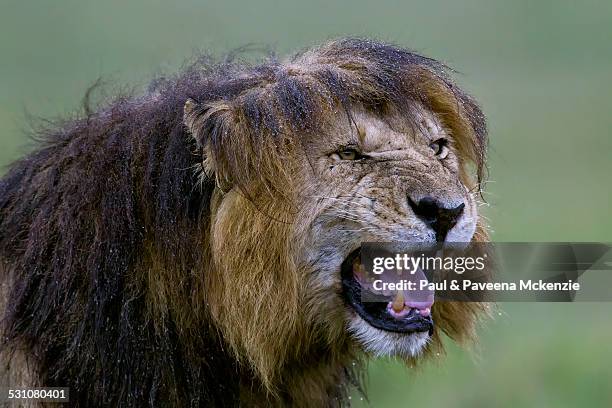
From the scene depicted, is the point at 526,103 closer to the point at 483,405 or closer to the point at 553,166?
the point at 553,166

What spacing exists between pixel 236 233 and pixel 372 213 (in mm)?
418

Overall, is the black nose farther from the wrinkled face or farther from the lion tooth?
the lion tooth

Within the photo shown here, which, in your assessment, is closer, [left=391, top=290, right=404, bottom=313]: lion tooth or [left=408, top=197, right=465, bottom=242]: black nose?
[left=408, top=197, right=465, bottom=242]: black nose

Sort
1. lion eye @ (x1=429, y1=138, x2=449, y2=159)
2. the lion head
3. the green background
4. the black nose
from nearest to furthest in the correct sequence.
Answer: the black nose
the lion head
lion eye @ (x1=429, y1=138, x2=449, y2=159)
the green background

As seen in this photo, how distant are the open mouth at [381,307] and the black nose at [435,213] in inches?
10.5

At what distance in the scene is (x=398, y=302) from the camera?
4.09 meters

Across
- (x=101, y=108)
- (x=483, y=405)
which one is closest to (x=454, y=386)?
(x=483, y=405)

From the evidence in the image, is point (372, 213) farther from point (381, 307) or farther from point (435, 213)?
point (381, 307)

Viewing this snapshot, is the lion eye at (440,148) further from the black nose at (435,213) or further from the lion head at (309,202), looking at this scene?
the black nose at (435,213)

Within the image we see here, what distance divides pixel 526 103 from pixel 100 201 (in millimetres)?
15121

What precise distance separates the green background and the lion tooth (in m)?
6.32

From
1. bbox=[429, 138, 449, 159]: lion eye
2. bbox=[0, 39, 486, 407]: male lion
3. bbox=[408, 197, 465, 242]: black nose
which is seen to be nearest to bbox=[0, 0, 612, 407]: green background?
bbox=[429, 138, 449, 159]: lion eye

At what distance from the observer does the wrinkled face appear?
3.91 metres

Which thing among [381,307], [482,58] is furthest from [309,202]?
[482,58]
